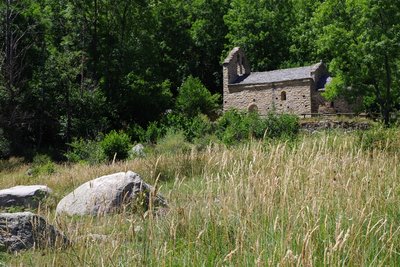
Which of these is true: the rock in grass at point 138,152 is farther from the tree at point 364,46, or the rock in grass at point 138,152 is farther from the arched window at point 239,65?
the arched window at point 239,65

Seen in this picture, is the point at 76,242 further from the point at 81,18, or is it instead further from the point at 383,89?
the point at 81,18

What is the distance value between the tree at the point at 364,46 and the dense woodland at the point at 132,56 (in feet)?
0.16

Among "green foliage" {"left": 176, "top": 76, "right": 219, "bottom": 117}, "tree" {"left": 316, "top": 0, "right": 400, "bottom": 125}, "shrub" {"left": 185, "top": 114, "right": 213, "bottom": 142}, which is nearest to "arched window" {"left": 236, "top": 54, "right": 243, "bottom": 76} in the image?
"green foliage" {"left": 176, "top": 76, "right": 219, "bottom": 117}

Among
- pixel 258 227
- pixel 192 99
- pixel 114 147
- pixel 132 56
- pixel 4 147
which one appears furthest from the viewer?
pixel 192 99

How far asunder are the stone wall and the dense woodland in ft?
11.1

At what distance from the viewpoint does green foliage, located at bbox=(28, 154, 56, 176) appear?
1666 cm

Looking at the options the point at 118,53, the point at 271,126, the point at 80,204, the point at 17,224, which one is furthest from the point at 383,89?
the point at 17,224

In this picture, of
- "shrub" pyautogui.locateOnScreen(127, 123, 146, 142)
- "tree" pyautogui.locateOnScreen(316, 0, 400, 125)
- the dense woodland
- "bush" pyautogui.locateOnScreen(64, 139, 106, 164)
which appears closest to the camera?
"bush" pyautogui.locateOnScreen(64, 139, 106, 164)

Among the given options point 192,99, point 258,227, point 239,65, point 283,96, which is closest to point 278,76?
point 283,96

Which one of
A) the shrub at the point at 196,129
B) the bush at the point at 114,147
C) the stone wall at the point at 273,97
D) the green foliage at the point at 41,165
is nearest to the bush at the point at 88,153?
the bush at the point at 114,147

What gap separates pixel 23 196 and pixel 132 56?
23.9m

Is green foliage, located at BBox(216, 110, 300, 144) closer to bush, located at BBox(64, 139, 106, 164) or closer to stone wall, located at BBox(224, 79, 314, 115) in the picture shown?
bush, located at BBox(64, 139, 106, 164)

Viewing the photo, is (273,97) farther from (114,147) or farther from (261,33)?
(114,147)

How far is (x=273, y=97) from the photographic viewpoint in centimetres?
3794
